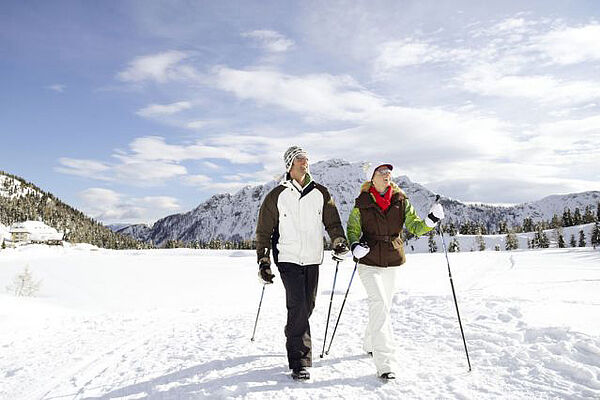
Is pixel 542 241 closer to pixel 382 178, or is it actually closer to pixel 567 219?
pixel 567 219

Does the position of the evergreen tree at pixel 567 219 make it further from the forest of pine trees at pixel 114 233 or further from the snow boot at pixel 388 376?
the snow boot at pixel 388 376

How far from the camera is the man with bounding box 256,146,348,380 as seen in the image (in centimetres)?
562

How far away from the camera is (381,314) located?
5477 mm

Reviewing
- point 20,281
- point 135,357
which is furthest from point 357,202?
point 20,281

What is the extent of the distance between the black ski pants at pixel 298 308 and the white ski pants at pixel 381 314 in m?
0.77

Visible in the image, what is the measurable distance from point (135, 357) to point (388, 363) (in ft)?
13.2

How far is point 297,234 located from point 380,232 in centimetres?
116

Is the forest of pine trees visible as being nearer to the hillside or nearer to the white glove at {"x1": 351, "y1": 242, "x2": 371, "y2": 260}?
the hillside

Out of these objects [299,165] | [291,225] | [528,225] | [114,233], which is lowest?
[291,225]

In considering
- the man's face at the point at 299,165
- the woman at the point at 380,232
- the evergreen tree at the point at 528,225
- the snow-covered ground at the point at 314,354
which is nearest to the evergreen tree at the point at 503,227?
the evergreen tree at the point at 528,225

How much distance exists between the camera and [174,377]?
216 inches

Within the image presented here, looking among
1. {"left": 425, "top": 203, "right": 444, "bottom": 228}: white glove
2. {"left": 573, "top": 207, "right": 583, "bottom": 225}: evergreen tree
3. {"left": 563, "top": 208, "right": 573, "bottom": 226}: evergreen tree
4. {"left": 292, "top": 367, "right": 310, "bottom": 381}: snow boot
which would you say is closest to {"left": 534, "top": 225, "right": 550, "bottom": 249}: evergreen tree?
A: {"left": 573, "top": 207, "right": 583, "bottom": 225}: evergreen tree

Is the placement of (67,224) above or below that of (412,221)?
above

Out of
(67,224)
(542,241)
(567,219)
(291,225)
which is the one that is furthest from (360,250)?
(67,224)
